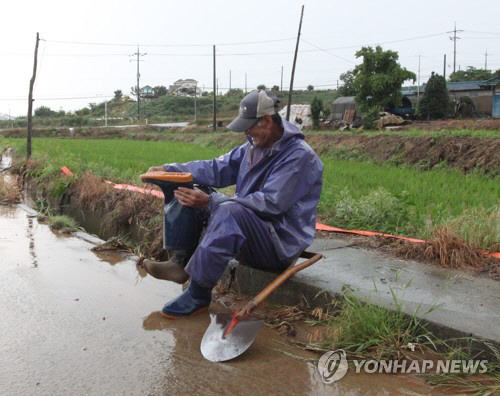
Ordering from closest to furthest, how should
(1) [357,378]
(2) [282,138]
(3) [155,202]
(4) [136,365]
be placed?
1. (1) [357,378]
2. (4) [136,365]
3. (2) [282,138]
4. (3) [155,202]

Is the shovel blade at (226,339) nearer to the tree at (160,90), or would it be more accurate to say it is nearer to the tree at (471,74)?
the tree at (471,74)

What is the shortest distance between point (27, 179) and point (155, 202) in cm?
529

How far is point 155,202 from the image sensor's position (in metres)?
5.79

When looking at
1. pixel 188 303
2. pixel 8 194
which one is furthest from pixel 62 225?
pixel 188 303

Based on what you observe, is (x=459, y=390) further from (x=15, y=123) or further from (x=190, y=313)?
(x=15, y=123)

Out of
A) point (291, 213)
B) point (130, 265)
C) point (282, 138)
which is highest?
point (282, 138)

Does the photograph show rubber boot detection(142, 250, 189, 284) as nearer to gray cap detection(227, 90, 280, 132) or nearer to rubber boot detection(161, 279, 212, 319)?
rubber boot detection(161, 279, 212, 319)

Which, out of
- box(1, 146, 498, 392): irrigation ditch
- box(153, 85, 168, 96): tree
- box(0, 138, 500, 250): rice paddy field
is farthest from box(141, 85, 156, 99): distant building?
box(0, 138, 500, 250): rice paddy field

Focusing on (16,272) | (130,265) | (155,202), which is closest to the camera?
(16,272)

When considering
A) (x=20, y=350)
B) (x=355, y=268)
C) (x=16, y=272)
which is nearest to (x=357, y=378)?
(x=355, y=268)

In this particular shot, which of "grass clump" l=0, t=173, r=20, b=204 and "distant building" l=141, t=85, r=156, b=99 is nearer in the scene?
"grass clump" l=0, t=173, r=20, b=204

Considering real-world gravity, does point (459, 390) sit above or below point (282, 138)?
below

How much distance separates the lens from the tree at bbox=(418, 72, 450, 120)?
2323 centimetres

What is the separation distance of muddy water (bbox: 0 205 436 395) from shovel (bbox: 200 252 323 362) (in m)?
0.05
